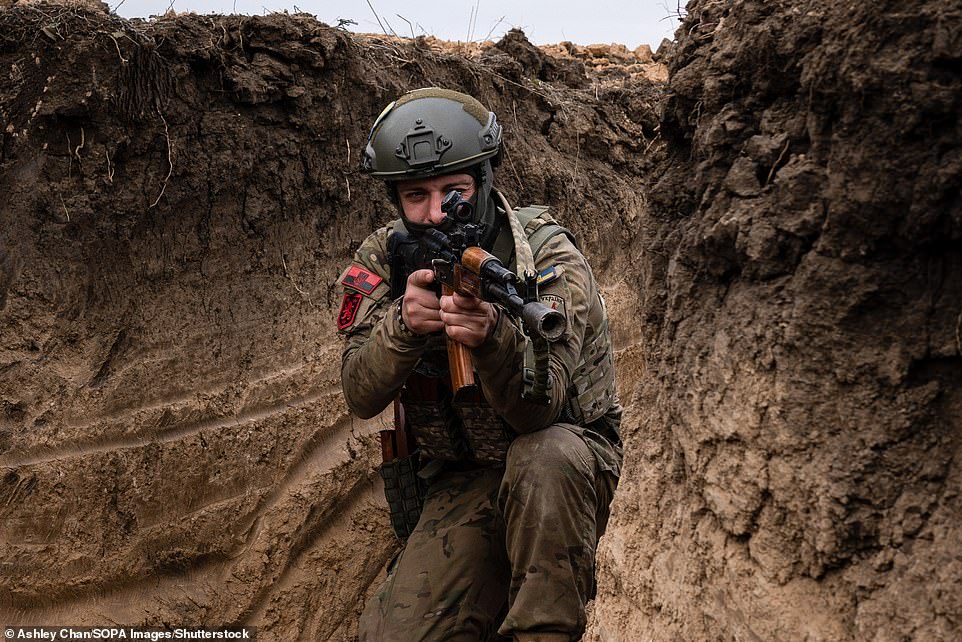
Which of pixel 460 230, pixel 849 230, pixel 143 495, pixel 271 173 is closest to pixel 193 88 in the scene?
pixel 271 173

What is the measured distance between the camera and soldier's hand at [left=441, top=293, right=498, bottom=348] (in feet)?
11.4

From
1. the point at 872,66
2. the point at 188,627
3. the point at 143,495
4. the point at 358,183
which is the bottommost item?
the point at 188,627

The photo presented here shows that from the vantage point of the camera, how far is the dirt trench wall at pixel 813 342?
1.92m

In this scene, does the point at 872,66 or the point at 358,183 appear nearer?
the point at 872,66

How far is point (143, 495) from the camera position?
5.52 meters

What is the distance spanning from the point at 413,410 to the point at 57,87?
8.37ft

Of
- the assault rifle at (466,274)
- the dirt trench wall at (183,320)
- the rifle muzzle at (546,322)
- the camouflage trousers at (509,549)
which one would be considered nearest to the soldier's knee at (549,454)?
the camouflage trousers at (509,549)

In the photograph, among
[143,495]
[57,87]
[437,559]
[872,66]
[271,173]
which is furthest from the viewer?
[271,173]

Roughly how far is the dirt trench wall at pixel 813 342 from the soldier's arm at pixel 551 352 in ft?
3.41

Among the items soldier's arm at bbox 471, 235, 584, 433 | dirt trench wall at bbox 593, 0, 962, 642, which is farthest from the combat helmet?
dirt trench wall at bbox 593, 0, 962, 642

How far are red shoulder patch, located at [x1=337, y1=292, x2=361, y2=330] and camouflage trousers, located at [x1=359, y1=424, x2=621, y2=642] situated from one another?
803 mm

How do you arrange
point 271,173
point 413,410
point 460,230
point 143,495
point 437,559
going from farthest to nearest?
1. point 271,173
2. point 143,495
3. point 413,410
4. point 437,559
5. point 460,230

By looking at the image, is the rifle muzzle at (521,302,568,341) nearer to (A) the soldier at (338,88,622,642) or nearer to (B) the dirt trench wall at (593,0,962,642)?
(B) the dirt trench wall at (593,0,962,642)

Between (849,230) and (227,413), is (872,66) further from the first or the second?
(227,413)
